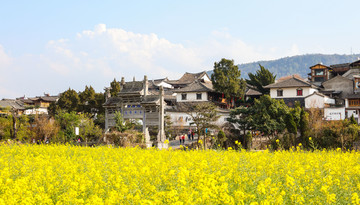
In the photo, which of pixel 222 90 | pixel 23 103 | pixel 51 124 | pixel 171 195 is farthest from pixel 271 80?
pixel 171 195

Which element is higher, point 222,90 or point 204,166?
point 222,90

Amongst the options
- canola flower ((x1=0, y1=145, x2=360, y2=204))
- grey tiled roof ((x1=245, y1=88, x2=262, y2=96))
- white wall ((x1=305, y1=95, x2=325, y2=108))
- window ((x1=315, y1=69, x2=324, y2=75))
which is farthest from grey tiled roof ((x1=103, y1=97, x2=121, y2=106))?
window ((x1=315, y1=69, x2=324, y2=75))

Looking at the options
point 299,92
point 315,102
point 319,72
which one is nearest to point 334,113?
point 315,102

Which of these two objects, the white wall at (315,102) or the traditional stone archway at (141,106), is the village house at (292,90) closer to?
the white wall at (315,102)

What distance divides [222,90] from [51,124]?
60.0 ft

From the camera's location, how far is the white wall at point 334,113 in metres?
36.0

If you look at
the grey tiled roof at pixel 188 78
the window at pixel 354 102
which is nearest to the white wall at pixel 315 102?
the window at pixel 354 102

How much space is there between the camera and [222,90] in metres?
41.3

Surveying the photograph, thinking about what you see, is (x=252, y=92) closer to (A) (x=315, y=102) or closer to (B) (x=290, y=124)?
(A) (x=315, y=102)

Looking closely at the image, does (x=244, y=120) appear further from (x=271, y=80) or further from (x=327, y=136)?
(x=271, y=80)

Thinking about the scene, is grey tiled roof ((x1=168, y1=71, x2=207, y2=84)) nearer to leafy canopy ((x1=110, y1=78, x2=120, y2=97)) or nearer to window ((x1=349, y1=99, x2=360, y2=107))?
leafy canopy ((x1=110, y1=78, x2=120, y2=97))

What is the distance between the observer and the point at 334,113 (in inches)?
1428

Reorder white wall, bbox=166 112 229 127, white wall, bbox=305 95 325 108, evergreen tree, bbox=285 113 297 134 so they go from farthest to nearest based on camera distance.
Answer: white wall, bbox=166 112 229 127
white wall, bbox=305 95 325 108
evergreen tree, bbox=285 113 297 134

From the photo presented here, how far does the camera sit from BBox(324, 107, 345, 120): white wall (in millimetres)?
36031
